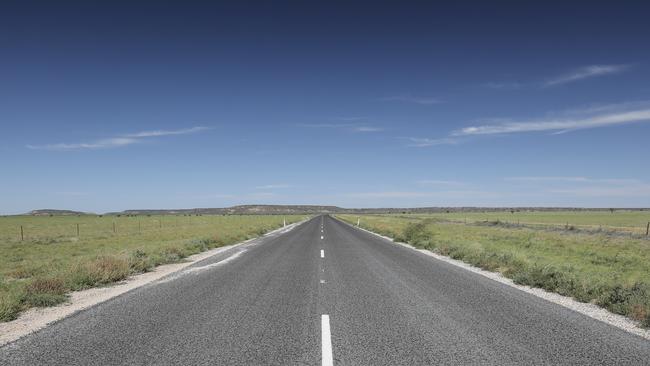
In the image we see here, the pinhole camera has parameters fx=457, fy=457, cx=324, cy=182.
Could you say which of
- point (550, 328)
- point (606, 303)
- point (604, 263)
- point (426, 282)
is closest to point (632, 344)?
point (550, 328)

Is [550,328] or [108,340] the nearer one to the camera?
[108,340]

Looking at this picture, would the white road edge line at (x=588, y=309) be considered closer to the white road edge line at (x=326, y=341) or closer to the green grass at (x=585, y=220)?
the white road edge line at (x=326, y=341)

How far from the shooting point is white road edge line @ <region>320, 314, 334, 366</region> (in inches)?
198

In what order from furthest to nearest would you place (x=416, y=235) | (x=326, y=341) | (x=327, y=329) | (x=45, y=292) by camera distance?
(x=416, y=235)
(x=45, y=292)
(x=327, y=329)
(x=326, y=341)

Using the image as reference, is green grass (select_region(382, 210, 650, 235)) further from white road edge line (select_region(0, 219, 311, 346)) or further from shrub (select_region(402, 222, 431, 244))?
white road edge line (select_region(0, 219, 311, 346))

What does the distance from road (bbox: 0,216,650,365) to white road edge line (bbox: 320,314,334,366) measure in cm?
2

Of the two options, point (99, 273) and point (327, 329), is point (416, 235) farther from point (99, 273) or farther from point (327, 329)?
point (327, 329)

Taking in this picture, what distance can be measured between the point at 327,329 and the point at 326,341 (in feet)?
2.03

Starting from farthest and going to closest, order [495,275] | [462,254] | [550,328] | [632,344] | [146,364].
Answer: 1. [462,254]
2. [495,275]
3. [550,328]
4. [632,344]
5. [146,364]

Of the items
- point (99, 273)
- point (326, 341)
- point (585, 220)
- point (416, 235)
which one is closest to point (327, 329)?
point (326, 341)

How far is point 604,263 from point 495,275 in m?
8.15

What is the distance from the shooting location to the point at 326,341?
19.0 ft

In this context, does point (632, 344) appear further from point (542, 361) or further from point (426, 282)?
point (426, 282)

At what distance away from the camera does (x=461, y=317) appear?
23.6 ft
